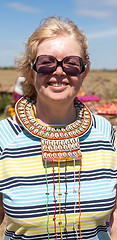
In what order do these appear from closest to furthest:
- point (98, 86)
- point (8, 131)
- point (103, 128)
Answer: point (8, 131) → point (103, 128) → point (98, 86)

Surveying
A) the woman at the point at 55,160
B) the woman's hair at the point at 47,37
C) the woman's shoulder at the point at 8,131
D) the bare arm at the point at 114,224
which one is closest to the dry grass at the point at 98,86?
the woman's hair at the point at 47,37

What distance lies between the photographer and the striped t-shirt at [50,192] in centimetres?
149

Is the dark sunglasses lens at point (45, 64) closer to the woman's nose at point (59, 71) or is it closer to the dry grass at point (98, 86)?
the woman's nose at point (59, 71)

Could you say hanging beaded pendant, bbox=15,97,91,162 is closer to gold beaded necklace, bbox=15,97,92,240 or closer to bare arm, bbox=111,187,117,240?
gold beaded necklace, bbox=15,97,92,240

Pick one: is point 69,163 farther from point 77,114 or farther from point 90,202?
point 77,114

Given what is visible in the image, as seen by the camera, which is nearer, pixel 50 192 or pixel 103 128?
pixel 50 192

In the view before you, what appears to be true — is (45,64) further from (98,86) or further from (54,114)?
(98,86)

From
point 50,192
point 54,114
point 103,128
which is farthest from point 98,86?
point 50,192

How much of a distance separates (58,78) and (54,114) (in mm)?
235

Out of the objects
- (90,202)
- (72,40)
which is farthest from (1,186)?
(72,40)

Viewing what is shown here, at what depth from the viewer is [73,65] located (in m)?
1.56

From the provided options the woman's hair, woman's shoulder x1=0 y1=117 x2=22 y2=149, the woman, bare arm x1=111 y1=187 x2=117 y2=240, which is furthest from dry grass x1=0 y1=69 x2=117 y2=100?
bare arm x1=111 y1=187 x2=117 y2=240

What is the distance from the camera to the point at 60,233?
1.51 metres

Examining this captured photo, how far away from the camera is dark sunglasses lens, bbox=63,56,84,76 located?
1539 millimetres
